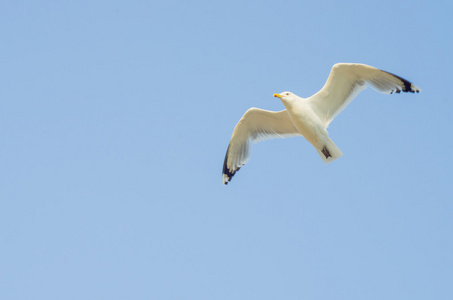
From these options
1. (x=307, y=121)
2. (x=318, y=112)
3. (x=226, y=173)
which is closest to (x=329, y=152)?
(x=307, y=121)

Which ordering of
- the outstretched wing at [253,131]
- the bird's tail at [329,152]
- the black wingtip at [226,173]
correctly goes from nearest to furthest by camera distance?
the bird's tail at [329,152], the outstretched wing at [253,131], the black wingtip at [226,173]

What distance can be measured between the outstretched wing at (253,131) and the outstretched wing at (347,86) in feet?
2.10

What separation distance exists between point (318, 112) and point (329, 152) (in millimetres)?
789

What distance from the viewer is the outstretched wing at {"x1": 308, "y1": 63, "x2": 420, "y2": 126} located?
33.9ft

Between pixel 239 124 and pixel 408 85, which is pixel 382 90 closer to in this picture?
pixel 408 85

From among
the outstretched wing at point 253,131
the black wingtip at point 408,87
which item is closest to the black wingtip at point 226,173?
the outstretched wing at point 253,131

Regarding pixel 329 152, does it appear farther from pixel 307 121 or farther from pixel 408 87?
pixel 408 87

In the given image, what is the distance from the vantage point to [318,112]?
10680 millimetres

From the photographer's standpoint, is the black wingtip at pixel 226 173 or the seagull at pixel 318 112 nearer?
the seagull at pixel 318 112

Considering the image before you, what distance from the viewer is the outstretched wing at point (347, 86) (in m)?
10.3

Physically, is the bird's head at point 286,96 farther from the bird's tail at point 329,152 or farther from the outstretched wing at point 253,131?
the bird's tail at point 329,152

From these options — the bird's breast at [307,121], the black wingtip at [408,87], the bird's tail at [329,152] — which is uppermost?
the bird's breast at [307,121]

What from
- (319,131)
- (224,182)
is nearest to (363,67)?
(319,131)

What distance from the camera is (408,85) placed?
10.3 m
